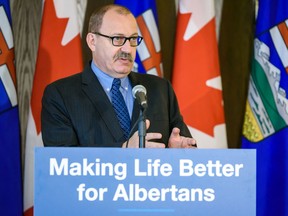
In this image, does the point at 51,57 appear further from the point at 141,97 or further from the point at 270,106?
the point at 141,97

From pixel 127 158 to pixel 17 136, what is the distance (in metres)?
1.90

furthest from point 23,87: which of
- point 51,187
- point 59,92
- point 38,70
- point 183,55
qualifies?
point 51,187

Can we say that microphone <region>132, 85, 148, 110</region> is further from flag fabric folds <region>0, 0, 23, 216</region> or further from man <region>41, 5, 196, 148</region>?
flag fabric folds <region>0, 0, 23, 216</region>

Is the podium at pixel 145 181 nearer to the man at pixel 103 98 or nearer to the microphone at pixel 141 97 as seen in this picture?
the microphone at pixel 141 97

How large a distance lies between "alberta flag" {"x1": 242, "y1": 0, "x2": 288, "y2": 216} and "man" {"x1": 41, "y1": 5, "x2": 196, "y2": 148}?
1.18m

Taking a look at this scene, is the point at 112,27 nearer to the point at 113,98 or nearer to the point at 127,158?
the point at 113,98

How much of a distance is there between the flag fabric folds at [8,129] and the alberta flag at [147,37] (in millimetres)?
711

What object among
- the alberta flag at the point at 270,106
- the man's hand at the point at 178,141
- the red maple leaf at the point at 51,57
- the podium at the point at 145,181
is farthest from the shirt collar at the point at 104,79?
the alberta flag at the point at 270,106

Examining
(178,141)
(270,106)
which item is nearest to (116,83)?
(178,141)

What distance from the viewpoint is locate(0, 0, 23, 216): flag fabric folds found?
3316mm

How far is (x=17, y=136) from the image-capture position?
3.36 m

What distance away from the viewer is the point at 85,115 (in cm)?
232

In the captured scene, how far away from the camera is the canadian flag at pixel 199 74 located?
3.50 meters

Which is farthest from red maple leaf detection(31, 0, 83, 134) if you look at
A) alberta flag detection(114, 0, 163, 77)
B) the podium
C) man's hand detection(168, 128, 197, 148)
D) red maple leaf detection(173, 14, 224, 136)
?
the podium
